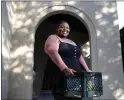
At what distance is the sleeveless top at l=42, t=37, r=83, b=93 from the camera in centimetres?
286

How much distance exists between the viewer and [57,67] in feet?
9.45

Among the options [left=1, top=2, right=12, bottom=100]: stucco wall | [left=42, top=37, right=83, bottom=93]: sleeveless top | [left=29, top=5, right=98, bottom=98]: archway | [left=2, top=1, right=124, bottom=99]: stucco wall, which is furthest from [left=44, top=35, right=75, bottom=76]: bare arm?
[left=29, top=5, right=98, bottom=98]: archway

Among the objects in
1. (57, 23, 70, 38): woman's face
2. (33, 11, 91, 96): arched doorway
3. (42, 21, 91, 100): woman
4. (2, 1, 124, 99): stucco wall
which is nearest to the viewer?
(42, 21, 91, 100): woman

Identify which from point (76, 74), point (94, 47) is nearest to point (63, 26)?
point (76, 74)

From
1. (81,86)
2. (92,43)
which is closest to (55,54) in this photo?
(81,86)

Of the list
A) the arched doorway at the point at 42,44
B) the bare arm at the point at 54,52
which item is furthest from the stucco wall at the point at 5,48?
the arched doorway at the point at 42,44

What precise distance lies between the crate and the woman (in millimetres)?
136

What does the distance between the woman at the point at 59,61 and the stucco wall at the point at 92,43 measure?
6.69 ft

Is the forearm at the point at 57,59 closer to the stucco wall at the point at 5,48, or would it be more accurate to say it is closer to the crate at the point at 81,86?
the crate at the point at 81,86

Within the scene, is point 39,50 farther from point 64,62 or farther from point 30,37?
point 64,62

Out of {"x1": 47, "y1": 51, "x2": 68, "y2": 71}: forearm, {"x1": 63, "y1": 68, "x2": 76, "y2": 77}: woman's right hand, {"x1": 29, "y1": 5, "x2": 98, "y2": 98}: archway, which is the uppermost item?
{"x1": 29, "y1": 5, "x2": 98, "y2": 98}: archway

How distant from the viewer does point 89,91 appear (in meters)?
2.58

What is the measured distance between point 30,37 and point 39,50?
3.22m

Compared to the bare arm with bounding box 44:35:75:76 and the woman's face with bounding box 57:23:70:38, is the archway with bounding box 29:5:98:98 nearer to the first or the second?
the woman's face with bounding box 57:23:70:38
